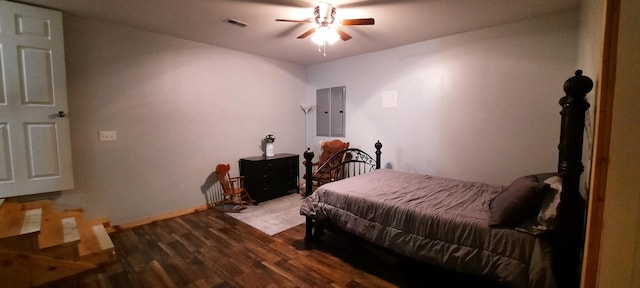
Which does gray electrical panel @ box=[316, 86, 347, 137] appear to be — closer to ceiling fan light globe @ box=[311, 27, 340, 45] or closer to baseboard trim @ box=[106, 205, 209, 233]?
ceiling fan light globe @ box=[311, 27, 340, 45]

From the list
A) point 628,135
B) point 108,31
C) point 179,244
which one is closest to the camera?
point 628,135

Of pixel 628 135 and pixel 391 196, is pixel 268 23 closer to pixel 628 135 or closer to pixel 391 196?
pixel 391 196

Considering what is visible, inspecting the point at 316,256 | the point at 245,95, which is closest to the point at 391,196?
the point at 316,256

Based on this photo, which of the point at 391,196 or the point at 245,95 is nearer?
the point at 391,196

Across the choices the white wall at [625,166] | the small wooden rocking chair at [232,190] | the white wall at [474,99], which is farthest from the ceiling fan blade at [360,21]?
the small wooden rocking chair at [232,190]

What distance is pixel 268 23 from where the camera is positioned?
3.03 meters

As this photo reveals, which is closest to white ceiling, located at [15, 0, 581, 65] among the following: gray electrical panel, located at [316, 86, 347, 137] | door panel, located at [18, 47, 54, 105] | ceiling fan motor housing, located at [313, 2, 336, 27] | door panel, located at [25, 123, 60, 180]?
ceiling fan motor housing, located at [313, 2, 336, 27]

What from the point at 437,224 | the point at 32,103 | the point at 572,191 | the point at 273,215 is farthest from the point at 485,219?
the point at 32,103

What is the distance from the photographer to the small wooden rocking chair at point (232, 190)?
383 cm

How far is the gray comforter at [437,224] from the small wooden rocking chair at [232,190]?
154 cm

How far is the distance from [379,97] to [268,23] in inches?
83.4

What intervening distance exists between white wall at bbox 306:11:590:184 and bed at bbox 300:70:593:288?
2.53ft

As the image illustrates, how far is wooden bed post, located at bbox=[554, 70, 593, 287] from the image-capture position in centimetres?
133

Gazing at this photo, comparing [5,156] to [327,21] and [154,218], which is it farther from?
[327,21]
